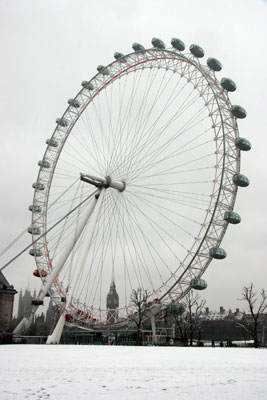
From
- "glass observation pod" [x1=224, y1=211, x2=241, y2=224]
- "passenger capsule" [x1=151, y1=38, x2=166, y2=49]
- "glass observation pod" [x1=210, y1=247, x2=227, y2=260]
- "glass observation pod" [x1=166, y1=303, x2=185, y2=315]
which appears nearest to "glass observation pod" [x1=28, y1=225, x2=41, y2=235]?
"glass observation pod" [x1=166, y1=303, x2=185, y2=315]

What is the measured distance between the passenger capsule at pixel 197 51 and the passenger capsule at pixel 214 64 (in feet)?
3.03

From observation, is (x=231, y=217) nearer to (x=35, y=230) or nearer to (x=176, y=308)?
(x=176, y=308)

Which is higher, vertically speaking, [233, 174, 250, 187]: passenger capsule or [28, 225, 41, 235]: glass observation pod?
[233, 174, 250, 187]: passenger capsule

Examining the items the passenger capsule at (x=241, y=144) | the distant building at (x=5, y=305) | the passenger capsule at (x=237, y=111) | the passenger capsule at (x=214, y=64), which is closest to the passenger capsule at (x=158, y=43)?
the passenger capsule at (x=214, y=64)

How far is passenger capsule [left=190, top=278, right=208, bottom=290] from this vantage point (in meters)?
29.1

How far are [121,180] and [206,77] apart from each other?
35.4 ft

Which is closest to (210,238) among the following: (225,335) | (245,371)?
(245,371)

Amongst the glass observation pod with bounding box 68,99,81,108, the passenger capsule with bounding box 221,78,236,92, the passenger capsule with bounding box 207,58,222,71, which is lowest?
the passenger capsule with bounding box 221,78,236,92

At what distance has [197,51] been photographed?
3356 centimetres

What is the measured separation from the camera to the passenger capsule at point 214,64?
108 feet

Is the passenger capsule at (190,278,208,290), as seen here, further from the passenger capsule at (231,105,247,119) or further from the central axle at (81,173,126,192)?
the passenger capsule at (231,105,247,119)

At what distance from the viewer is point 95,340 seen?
122ft

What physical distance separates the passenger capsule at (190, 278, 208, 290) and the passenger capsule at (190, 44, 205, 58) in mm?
18327

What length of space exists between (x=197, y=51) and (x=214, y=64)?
72.9 inches
